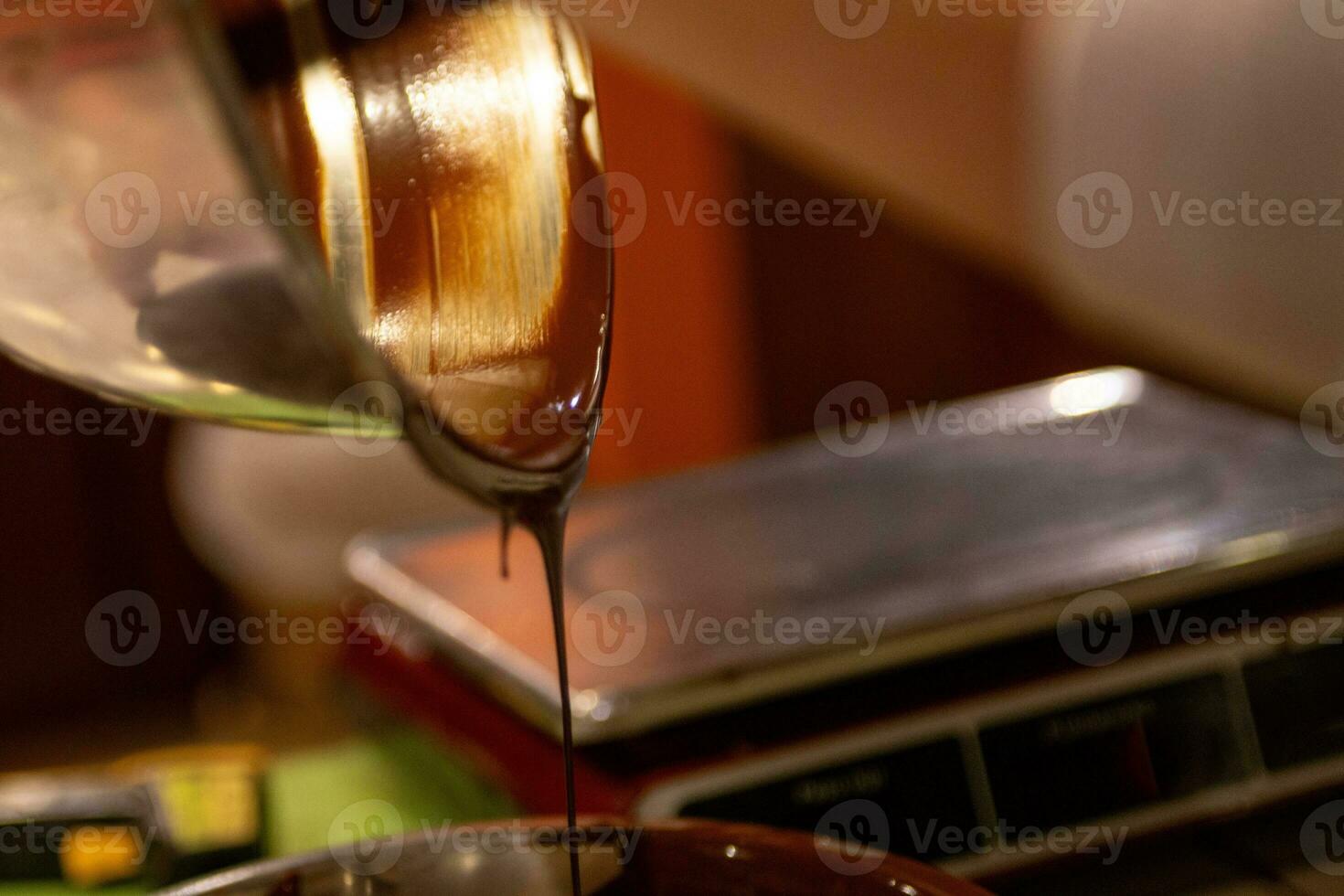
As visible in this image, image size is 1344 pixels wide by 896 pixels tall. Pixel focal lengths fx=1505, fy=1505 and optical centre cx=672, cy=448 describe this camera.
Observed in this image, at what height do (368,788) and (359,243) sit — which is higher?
(359,243)

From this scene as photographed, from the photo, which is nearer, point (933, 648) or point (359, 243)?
point (359, 243)

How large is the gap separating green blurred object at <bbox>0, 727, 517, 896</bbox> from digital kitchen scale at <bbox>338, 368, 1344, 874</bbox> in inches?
1.1

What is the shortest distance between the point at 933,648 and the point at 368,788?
348 mm

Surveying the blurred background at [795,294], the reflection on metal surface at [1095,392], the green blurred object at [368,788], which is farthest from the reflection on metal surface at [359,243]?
the reflection on metal surface at [1095,392]

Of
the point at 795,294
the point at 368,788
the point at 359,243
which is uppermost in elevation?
the point at 795,294

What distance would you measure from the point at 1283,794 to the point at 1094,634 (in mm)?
111

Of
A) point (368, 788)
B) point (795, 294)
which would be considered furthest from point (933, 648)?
point (795, 294)

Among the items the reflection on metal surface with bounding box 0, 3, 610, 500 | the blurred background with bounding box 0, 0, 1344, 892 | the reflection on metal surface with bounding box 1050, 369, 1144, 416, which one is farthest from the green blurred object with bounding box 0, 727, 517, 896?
the reflection on metal surface with bounding box 1050, 369, 1144, 416

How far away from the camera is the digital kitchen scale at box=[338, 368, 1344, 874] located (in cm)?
67

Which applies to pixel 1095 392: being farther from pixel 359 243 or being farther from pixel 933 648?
pixel 359 243

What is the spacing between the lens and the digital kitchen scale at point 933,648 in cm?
67

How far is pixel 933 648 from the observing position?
0.71m

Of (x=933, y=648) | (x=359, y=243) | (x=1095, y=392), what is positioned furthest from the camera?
(x=1095, y=392)

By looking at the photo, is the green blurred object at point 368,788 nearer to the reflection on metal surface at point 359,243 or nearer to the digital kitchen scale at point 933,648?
the digital kitchen scale at point 933,648
